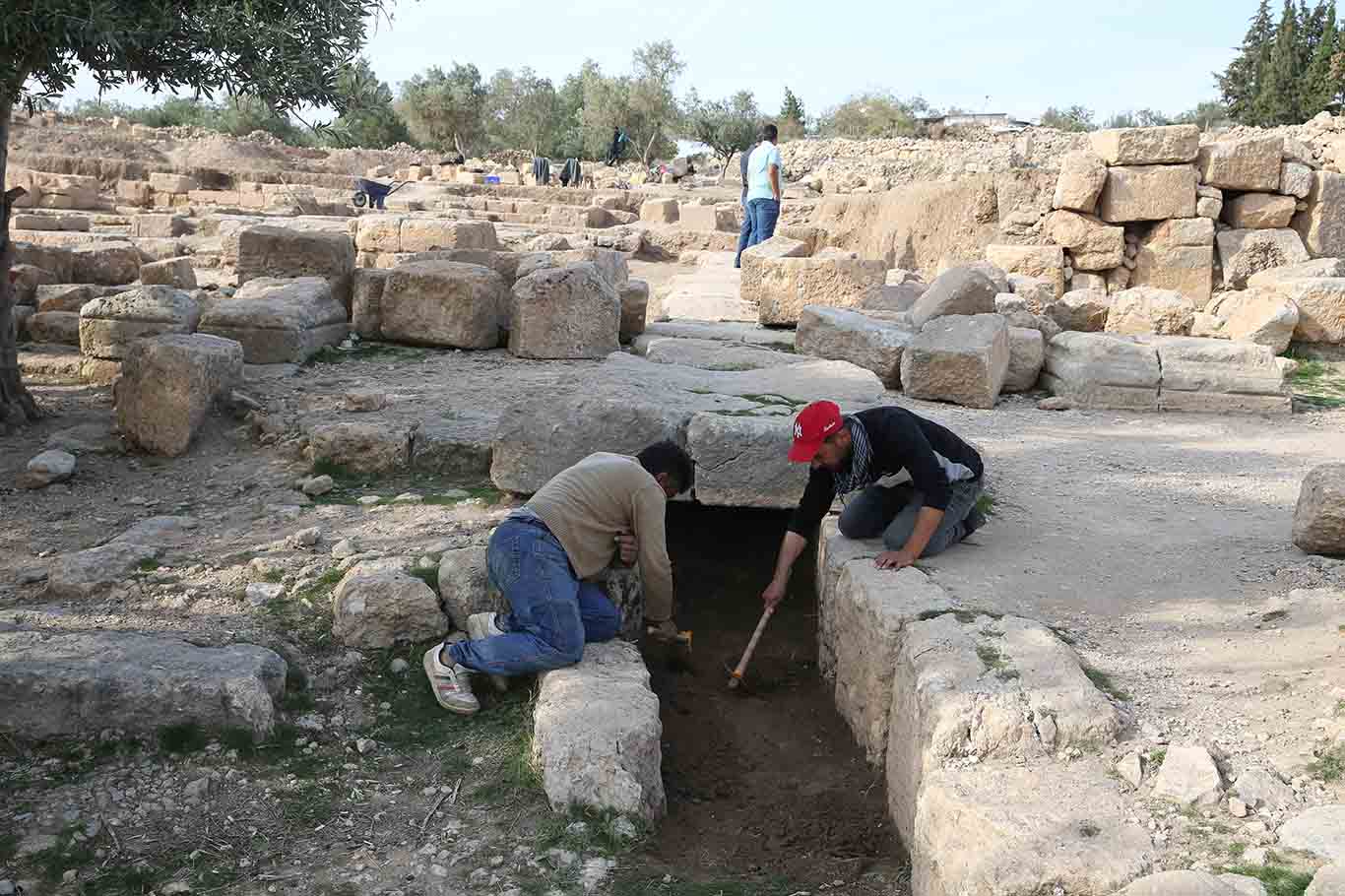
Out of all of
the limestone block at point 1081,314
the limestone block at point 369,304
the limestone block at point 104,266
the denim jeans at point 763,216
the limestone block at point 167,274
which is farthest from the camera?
the denim jeans at point 763,216

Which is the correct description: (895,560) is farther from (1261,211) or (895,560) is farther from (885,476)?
(1261,211)

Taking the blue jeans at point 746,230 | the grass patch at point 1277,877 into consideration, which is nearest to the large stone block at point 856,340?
the blue jeans at point 746,230

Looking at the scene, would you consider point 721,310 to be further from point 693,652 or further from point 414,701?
point 414,701

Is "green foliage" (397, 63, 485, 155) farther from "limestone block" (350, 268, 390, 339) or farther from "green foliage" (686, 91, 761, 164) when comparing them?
"limestone block" (350, 268, 390, 339)

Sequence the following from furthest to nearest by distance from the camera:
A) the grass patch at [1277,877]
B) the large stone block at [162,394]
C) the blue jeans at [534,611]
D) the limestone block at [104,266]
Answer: the limestone block at [104,266], the large stone block at [162,394], the blue jeans at [534,611], the grass patch at [1277,877]

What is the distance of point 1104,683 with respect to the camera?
370 centimetres

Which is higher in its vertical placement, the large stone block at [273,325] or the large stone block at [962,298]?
the large stone block at [962,298]

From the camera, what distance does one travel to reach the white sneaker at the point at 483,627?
4.54 metres

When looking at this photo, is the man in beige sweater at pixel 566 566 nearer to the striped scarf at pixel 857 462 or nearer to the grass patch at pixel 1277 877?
the striped scarf at pixel 857 462

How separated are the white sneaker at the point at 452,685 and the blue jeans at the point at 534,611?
0.18 feet

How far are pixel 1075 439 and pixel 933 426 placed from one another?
2.67m

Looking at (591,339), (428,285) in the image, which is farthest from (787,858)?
(428,285)

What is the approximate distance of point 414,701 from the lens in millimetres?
4488

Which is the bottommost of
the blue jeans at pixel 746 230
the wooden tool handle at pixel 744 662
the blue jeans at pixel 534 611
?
the wooden tool handle at pixel 744 662
